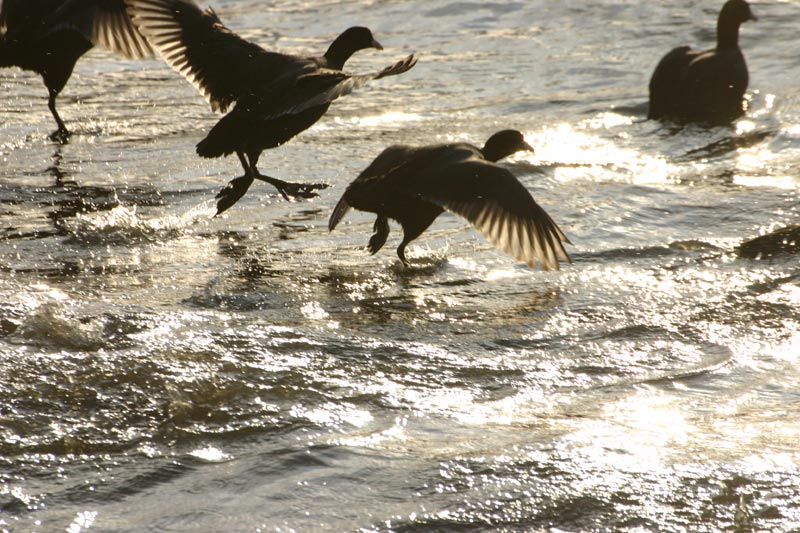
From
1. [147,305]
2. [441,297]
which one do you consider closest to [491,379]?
[441,297]

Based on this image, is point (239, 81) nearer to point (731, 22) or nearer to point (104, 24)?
point (104, 24)

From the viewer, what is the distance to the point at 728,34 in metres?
10.3

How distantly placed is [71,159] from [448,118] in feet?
10.6

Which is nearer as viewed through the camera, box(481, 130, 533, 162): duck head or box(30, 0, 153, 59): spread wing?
box(481, 130, 533, 162): duck head

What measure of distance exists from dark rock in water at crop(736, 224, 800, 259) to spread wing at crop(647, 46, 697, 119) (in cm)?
356

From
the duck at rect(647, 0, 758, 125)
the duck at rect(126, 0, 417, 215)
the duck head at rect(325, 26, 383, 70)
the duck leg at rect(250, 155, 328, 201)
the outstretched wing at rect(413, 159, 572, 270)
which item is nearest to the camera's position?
the outstretched wing at rect(413, 159, 572, 270)

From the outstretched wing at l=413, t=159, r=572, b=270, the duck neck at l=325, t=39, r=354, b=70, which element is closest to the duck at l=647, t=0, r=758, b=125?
the duck neck at l=325, t=39, r=354, b=70

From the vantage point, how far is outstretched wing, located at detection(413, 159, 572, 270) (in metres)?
5.54

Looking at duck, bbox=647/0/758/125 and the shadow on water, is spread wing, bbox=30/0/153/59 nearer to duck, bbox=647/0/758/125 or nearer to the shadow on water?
the shadow on water

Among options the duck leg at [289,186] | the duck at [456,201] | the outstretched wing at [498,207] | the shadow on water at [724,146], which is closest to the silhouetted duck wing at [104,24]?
the duck leg at [289,186]

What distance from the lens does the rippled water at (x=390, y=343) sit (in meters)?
3.17

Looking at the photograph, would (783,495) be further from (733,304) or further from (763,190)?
(763,190)

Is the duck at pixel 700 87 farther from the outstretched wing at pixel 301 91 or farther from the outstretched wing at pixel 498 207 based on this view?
the outstretched wing at pixel 498 207

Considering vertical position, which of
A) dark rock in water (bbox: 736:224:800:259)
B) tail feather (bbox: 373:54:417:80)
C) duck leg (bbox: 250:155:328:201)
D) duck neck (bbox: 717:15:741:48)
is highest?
tail feather (bbox: 373:54:417:80)
